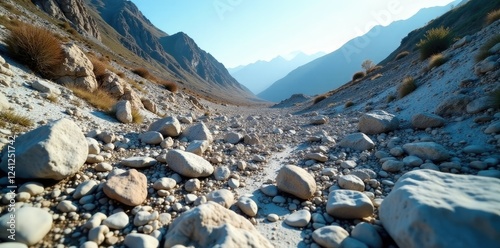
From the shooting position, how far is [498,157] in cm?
369

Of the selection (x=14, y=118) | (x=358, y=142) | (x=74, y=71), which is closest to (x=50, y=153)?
(x=14, y=118)

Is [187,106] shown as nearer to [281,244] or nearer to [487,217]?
[281,244]

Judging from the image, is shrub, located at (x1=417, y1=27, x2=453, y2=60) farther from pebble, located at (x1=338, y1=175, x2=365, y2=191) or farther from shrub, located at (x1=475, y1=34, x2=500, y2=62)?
pebble, located at (x1=338, y1=175, x2=365, y2=191)

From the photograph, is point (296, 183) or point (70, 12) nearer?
point (296, 183)

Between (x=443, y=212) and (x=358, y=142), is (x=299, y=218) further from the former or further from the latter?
(x=358, y=142)

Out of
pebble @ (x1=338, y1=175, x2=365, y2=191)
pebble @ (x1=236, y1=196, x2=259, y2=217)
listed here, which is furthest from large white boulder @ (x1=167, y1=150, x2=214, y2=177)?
pebble @ (x1=338, y1=175, x2=365, y2=191)

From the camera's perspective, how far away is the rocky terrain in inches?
90.7

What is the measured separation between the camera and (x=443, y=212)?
204cm

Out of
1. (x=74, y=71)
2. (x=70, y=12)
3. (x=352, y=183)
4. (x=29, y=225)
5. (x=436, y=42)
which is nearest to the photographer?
(x=29, y=225)

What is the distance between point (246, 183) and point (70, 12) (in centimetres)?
7449

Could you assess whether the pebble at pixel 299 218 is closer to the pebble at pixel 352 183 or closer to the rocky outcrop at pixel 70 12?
the pebble at pixel 352 183

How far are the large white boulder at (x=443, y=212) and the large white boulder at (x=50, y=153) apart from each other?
4.13 m

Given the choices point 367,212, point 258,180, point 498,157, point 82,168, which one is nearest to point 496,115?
point 498,157

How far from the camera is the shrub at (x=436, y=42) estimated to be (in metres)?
13.0
